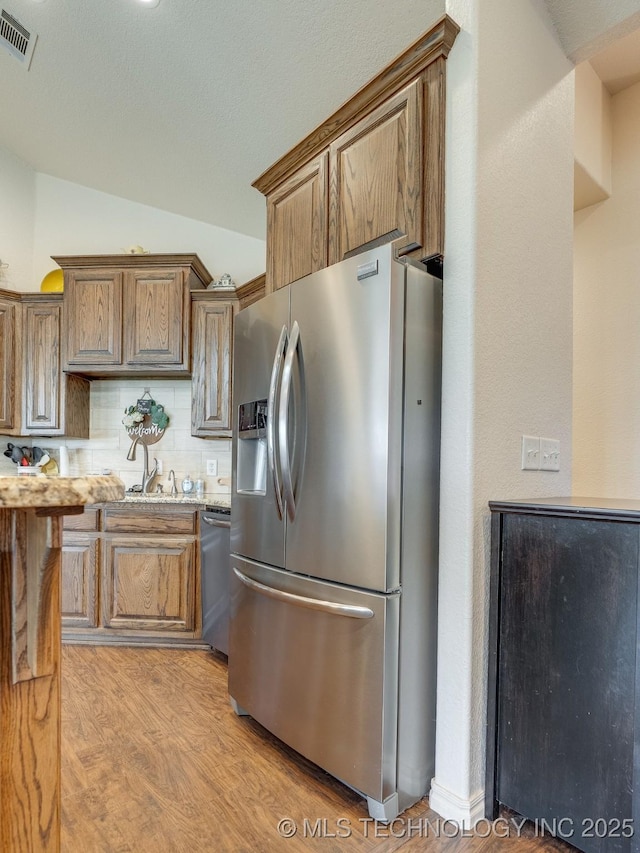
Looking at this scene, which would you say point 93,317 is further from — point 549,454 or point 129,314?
point 549,454

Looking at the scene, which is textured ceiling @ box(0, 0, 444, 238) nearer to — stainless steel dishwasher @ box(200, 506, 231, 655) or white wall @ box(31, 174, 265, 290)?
white wall @ box(31, 174, 265, 290)

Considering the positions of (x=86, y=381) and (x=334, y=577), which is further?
(x=86, y=381)

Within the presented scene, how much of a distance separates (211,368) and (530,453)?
84.5 inches

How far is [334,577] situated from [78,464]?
111 inches

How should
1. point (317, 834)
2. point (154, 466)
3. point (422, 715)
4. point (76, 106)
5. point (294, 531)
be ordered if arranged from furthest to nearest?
point (154, 466) < point (76, 106) < point (294, 531) < point (422, 715) < point (317, 834)

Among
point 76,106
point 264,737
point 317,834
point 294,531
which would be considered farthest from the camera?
point 76,106

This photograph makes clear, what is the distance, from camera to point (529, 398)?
5.84 feet

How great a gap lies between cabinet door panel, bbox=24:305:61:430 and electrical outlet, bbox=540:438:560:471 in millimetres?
3010

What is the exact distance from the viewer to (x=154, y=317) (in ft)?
10.9

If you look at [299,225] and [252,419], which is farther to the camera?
[299,225]

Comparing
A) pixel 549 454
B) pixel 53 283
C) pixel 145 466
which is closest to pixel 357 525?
pixel 549 454

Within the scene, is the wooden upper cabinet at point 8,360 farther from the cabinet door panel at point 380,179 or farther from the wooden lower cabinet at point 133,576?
the cabinet door panel at point 380,179

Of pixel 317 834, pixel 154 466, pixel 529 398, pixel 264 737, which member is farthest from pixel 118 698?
pixel 529 398

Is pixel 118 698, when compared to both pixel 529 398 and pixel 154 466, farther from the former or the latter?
pixel 529 398
